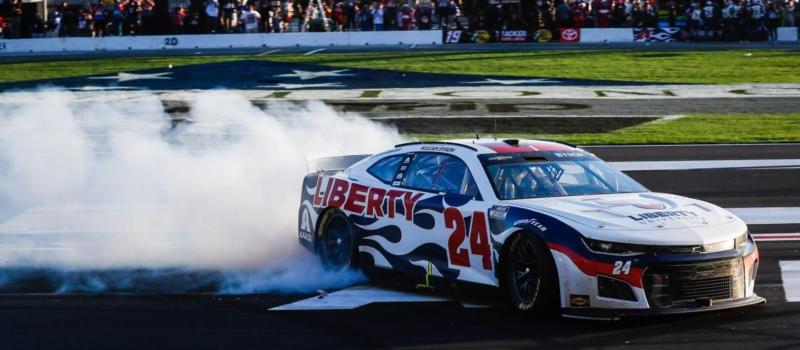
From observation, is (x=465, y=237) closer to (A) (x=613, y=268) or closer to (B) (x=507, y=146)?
(B) (x=507, y=146)

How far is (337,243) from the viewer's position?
9.41m

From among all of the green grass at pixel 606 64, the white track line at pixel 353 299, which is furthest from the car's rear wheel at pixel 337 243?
the green grass at pixel 606 64

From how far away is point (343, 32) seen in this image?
41031 millimetres

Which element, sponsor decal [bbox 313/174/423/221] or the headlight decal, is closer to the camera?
the headlight decal

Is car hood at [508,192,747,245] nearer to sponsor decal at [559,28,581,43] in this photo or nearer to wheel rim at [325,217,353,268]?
wheel rim at [325,217,353,268]

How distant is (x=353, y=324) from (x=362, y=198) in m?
1.75

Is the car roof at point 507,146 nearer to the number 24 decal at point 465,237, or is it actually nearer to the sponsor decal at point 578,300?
the number 24 decal at point 465,237

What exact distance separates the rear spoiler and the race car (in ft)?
0.88

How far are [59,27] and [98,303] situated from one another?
3779cm

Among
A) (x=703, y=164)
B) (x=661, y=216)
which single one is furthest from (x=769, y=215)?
(x=661, y=216)

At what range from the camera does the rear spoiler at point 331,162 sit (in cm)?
1013

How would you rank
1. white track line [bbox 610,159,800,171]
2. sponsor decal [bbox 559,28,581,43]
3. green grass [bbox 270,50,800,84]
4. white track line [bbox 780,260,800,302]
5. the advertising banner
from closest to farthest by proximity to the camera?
white track line [bbox 780,260,800,302] → white track line [bbox 610,159,800,171] → green grass [bbox 270,50,800,84] → the advertising banner → sponsor decal [bbox 559,28,581,43]

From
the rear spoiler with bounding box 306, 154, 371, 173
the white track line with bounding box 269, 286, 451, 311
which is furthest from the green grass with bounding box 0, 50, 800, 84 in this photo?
the white track line with bounding box 269, 286, 451, 311

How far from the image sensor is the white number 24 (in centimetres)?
707
